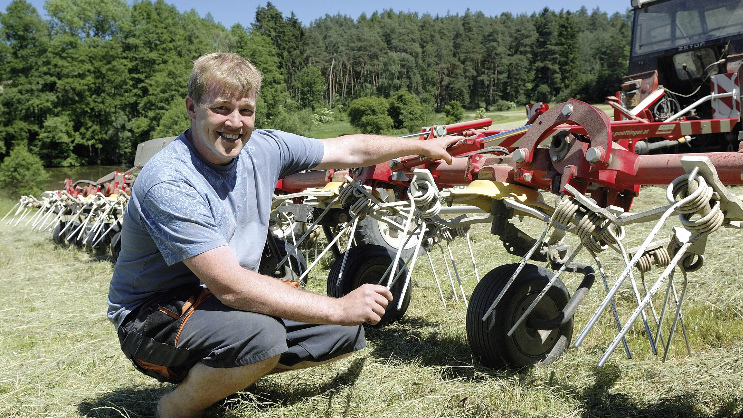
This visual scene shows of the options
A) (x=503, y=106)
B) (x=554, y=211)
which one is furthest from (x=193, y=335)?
(x=503, y=106)

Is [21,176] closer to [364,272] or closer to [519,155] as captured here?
[364,272]

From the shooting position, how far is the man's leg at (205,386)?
2.15 metres

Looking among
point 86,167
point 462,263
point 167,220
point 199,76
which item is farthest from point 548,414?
point 86,167

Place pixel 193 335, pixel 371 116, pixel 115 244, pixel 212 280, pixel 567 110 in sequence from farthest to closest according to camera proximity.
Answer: pixel 371 116 → pixel 115 244 → pixel 567 110 → pixel 193 335 → pixel 212 280

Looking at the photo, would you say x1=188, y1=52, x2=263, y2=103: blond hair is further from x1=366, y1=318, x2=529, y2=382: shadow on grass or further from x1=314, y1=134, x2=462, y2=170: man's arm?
x1=366, y1=318, x2=529, y2=382: shadow on grass

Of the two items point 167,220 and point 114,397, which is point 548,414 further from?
point 114,397

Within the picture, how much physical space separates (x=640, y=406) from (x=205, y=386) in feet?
5.54

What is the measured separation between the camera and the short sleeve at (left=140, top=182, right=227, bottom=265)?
1.98m

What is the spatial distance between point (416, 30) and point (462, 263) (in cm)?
7984

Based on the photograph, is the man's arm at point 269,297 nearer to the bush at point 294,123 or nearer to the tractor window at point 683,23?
the tractor window at point 683,23

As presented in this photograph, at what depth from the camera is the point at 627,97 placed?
7570 millimetres

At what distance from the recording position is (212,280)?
77.8 inches

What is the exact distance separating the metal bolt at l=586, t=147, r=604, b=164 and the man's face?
1.37 m

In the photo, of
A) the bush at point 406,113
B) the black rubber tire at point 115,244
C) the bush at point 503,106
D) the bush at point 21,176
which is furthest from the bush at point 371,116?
the black rubber tire at point 115,244
